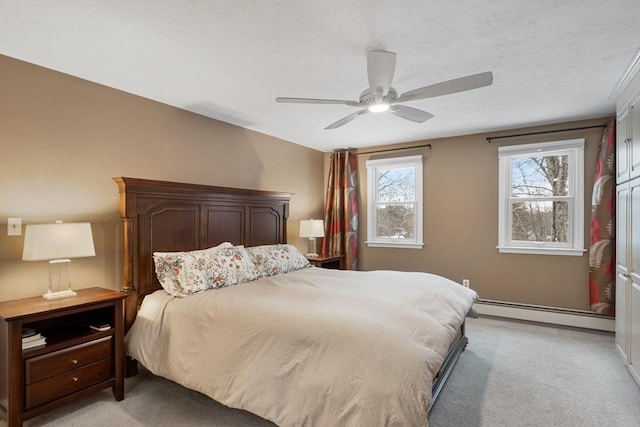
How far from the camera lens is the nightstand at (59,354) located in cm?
201

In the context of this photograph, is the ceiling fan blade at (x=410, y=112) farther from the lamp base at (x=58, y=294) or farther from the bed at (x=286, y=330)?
the lamp base at (x=58, y=294)

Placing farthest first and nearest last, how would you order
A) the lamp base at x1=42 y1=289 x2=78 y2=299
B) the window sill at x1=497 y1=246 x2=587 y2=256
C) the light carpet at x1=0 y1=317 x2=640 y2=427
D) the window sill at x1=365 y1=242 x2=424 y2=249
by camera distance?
the window sill at x1=365 y1=242 x2=424 y2=249
the window sill at x1=497 y1=246 x2=587 y2=256
the lamp base at x1=42 y1=289 x2=78 y2=299
the light carpet at x1=0 y1=317 x2=640 y2=427

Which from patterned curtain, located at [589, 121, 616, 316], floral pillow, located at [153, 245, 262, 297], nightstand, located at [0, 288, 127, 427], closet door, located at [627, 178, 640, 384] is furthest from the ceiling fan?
patterned curtain, located at [589, 121, 616, 316]

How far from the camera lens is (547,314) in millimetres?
4133

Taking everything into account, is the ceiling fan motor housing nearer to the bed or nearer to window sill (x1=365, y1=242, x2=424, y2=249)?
the bed

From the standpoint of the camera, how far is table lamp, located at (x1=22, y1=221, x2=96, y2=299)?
2.24 meters

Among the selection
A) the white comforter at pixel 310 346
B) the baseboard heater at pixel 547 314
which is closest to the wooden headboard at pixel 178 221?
the white comforter at pixel 310 346

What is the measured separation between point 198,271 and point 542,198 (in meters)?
4.04

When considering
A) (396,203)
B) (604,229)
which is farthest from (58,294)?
(604,229)

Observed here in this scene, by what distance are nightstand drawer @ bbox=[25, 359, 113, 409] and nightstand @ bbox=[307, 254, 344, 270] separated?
2537 millimetres

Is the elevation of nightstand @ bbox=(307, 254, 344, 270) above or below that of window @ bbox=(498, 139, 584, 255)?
below

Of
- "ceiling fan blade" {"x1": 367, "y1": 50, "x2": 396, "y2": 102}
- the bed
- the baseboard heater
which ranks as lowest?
the baseboard heater

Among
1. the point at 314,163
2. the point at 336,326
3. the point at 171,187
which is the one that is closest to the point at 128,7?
the point at 171,187

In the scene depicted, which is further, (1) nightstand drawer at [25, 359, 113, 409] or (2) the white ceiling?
(1) nightstand drawer at [25, 359, 113, 409]
